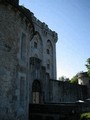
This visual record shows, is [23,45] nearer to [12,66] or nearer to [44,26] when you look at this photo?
[12,66]

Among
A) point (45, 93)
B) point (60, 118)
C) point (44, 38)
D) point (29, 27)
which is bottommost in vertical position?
point (60, 118)

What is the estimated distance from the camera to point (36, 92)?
1877 centimetres

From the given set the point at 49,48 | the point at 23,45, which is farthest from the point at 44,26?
the point at 23,45

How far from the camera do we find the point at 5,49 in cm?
969

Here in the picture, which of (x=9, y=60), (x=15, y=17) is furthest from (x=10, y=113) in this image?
(x=15, y=17)

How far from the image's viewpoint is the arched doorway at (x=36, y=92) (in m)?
18.3

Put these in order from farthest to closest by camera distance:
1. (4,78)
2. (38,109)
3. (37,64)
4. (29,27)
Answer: (37,64) → (38,109) → (29,27) → (4,78)

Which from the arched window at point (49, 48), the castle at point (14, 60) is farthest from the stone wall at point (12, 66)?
the arched window at point (49, 48)

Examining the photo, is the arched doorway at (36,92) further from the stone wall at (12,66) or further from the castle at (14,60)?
the stone wall at (12,66)

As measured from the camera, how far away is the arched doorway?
18328mm

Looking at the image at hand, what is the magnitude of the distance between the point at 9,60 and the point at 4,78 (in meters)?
1.05

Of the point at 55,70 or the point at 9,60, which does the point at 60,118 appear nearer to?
the point at 9,60

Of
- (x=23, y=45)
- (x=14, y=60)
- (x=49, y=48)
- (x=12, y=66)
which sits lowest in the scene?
(x=12, y=66)

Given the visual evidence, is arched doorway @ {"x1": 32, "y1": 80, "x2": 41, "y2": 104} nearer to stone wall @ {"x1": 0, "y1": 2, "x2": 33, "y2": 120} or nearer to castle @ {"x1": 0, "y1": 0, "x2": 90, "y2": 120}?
castle @ {"x1": 0, "y1": 0, "x2": 90, "y2": 120}
